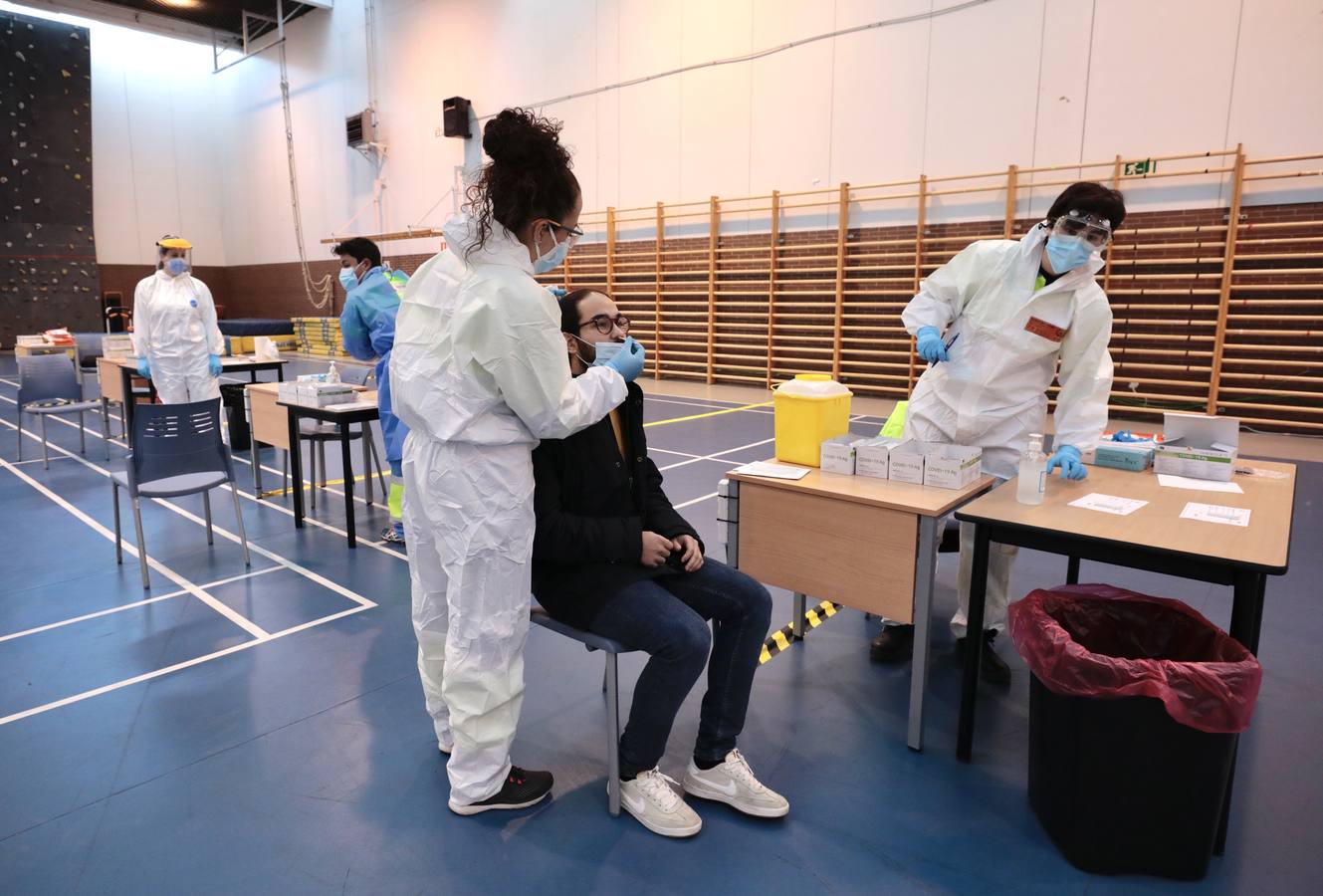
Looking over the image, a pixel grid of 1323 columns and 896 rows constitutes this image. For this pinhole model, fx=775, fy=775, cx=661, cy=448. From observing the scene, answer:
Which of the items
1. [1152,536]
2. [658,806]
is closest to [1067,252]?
[1152,536]

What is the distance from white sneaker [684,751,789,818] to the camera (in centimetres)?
191

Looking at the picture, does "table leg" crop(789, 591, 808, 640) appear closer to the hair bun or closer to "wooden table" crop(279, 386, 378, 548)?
the hair bun

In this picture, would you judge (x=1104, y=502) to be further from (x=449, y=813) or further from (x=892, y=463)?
(x=449, y=813)

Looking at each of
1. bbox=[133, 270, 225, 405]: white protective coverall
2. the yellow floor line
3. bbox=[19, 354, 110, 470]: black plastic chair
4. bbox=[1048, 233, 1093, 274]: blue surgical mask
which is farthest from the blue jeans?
bbox=[19, 354, 110, 470]: black plastic chair

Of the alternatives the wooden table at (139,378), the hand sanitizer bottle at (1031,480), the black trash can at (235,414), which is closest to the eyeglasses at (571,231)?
the hand sanitizer bottle at (1031,480)

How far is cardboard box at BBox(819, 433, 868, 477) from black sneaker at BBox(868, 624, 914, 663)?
733 millimetres

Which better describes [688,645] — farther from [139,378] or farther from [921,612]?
[139,378]

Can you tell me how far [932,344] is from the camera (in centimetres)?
269

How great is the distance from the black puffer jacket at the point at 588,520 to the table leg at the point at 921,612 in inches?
26.8

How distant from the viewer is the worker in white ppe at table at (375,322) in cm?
388

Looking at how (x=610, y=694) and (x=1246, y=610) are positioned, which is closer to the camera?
(x=1246, y=610)

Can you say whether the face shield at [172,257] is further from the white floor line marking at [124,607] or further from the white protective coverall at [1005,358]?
the white protective coverall at [1005,358]

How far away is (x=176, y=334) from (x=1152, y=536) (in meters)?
6.29

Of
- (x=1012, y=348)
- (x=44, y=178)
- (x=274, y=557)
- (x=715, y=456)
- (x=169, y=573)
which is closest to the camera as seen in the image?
(x=1012, y=348)
